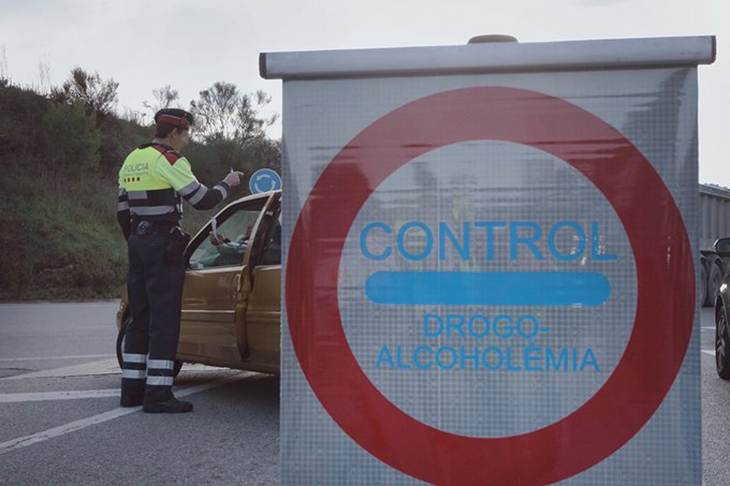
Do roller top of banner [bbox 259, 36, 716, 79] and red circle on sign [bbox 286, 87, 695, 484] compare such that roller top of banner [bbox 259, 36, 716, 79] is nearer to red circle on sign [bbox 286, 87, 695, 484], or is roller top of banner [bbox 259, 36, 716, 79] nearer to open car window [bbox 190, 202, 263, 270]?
red circle on sign [bbox 286, 87, 695, 484]

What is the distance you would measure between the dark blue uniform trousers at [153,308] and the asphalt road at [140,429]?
1.01ft

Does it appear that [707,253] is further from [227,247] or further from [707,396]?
[227,247]

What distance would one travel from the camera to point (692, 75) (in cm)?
156

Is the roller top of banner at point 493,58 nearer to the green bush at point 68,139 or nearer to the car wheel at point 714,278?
the car wheel at point 714,278

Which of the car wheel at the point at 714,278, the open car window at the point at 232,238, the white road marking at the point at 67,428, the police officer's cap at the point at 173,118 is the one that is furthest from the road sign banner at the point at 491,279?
the car wheel at the point at 714,278

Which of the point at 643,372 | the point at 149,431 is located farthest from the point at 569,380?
the point at 149,431

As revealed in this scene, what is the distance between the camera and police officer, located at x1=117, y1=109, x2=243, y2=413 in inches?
222

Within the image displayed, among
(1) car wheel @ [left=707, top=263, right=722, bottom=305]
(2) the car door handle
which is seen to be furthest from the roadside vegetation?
(2) the car door handle

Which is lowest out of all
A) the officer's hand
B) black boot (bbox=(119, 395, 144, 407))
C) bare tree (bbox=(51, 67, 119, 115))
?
black boot (bbox=(119, 395, 144, 407))

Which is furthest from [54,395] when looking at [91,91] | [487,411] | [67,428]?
[91,91]

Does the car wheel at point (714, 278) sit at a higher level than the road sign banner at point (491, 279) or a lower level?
lower

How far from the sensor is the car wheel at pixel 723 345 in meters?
7.55

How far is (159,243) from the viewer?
18.5ft

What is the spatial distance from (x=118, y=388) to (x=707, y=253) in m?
16.2
